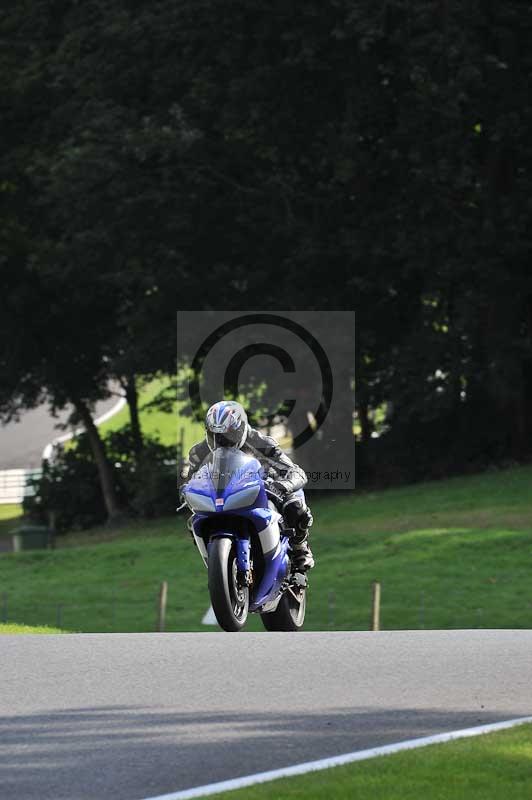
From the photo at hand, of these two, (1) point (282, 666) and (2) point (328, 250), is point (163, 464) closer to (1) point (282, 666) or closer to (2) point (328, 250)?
(2) point (328, 250)

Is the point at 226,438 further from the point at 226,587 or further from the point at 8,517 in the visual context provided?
the point at 8,517

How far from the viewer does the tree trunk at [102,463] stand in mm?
51312

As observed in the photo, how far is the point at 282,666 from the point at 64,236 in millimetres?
33650

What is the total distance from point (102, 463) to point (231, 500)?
40.3 m

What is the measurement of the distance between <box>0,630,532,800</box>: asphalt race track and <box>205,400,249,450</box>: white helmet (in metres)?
1.58

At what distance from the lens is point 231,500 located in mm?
12617

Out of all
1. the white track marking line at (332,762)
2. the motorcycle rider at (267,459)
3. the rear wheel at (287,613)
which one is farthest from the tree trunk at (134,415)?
the white track marking line at (332,762)

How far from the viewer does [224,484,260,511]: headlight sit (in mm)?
12609

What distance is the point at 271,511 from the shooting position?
13.1 m

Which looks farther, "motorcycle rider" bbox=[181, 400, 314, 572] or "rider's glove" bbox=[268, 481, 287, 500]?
"rider's glove" bbox=[268, 481, 287, 500]

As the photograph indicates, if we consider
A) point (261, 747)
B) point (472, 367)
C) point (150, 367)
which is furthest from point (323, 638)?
point (150, 367)

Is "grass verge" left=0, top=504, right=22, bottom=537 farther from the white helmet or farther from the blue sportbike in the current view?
the white helmet

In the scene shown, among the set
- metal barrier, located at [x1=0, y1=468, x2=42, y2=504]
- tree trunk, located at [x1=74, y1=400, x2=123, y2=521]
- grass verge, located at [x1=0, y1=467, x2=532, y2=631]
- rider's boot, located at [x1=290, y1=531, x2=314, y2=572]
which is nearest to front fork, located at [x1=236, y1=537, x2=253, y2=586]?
rider's boot, located at [x1=290, y1=531, x2=314, y2=572]

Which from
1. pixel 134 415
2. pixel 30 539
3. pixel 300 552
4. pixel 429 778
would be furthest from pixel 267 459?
pixel 134 415
